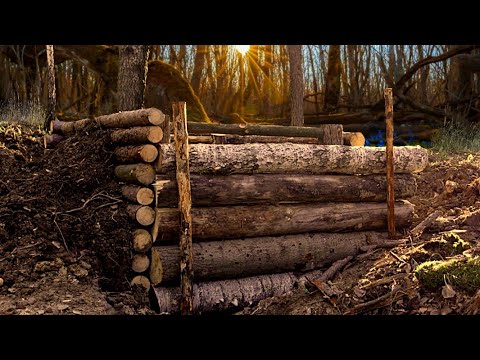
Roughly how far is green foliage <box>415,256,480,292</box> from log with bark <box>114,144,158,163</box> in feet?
10.1

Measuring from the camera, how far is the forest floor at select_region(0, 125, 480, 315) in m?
5.00

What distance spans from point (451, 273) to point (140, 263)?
127 inches

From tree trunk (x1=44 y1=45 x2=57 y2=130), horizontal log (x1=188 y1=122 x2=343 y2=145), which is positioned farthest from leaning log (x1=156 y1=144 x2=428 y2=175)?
tree trunk (x1=44 y1=45 x2=57 y2=130)

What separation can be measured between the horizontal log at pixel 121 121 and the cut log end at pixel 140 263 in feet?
5.00

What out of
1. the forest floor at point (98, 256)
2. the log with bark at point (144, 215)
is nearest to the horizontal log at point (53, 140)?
the forest floor at point (98, 256)

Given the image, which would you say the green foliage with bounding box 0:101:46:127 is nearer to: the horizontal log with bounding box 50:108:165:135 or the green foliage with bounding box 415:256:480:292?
the horizontal log with bounding box 50:108:165:135

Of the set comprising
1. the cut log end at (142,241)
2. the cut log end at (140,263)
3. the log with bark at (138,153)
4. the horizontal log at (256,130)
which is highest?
the horizontal log at (256,130)

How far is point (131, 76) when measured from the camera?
30.0 ft

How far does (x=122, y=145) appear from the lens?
666 centimetres

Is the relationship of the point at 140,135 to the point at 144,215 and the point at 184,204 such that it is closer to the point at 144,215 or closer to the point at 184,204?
the point at 144,215

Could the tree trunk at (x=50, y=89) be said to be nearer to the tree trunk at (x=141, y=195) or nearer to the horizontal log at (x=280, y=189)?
the tree trunk at (x=141, y=195)

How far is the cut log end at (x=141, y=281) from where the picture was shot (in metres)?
5.67
